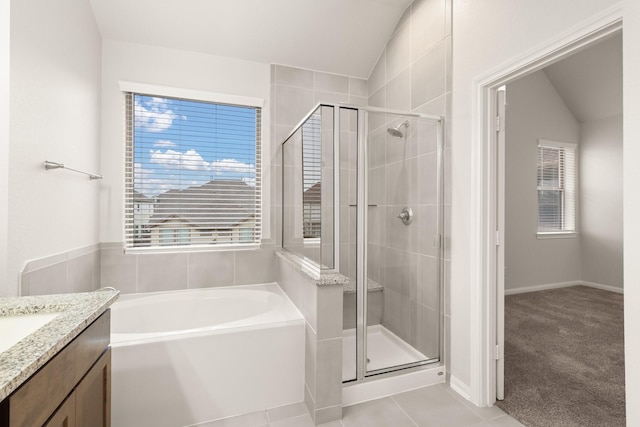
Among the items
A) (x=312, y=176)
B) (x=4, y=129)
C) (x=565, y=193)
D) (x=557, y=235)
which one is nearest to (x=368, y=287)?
(x=312, y=176)

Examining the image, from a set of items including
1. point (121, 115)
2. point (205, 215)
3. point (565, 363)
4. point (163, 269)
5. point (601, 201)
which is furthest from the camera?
point (601, 201)

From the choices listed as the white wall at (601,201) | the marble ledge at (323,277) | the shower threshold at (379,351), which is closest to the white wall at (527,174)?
the white wall at (601,201)

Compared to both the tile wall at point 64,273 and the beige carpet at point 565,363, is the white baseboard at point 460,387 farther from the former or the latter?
the tile wall at point 64,273

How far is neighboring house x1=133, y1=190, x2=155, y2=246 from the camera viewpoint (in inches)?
101

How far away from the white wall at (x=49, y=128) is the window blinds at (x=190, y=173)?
1.04 ft

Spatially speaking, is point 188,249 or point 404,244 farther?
point 188,249

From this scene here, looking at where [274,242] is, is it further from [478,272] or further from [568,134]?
[568,134]

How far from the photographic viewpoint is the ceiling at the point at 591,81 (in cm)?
362

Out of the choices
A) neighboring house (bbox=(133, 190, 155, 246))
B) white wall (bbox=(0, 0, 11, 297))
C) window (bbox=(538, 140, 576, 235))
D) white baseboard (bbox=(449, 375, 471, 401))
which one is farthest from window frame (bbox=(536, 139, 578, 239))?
white wall (bbox=(0, 0, 11, 297))

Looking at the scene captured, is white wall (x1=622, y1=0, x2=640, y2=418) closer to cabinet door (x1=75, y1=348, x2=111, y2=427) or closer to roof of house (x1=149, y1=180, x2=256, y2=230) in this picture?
cabinet door (x1=75, y1=348, x2=111, y2=427)

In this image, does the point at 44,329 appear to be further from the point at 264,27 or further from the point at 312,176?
the point at 264,27

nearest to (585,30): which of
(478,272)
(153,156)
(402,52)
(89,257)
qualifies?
(478,272)

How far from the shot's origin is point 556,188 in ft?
14.7

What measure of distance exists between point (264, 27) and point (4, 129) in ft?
6.35
